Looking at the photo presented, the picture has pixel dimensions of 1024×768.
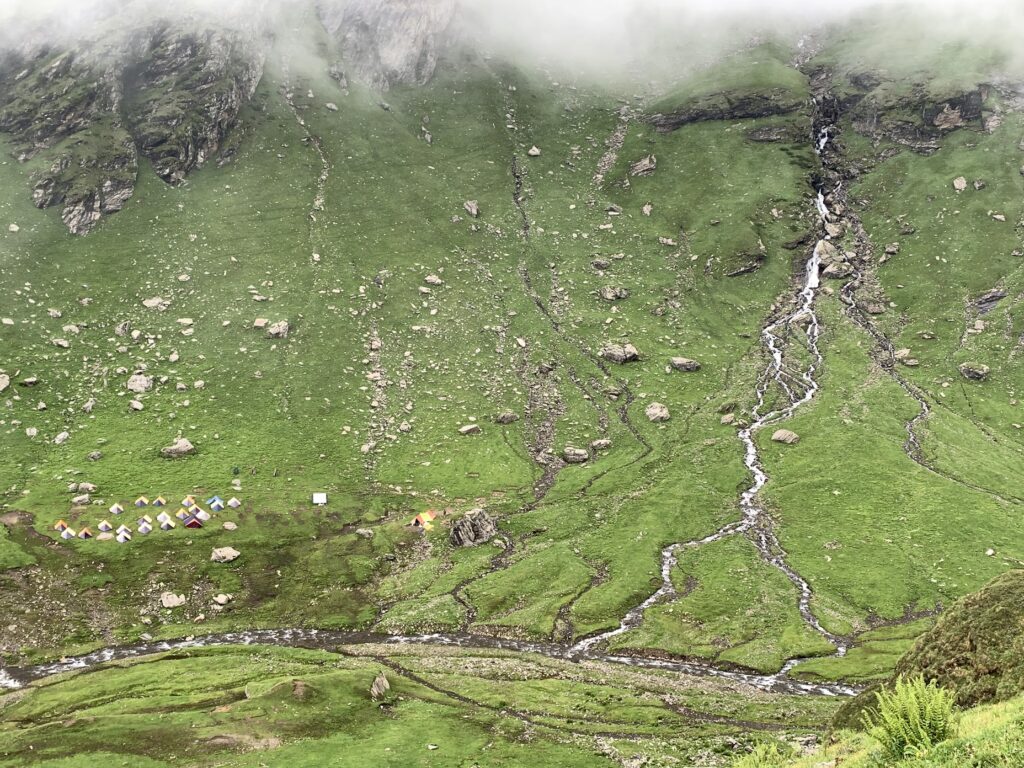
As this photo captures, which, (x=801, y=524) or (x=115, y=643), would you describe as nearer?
(x=115, y=643)

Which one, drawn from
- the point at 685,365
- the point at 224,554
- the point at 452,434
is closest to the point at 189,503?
the point at 224,554

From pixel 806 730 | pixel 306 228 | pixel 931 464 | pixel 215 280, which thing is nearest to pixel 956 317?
pixel 931 464

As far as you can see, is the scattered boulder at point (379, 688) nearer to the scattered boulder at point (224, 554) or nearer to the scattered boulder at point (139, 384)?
the scattered boulder at point (224, 554)

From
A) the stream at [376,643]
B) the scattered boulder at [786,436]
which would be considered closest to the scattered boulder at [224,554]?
the stream at [376,643]

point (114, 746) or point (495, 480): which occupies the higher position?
point (495, 480)

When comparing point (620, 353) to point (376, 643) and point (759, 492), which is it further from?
point (376, 643)

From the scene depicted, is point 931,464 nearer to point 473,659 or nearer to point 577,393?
point 577,393

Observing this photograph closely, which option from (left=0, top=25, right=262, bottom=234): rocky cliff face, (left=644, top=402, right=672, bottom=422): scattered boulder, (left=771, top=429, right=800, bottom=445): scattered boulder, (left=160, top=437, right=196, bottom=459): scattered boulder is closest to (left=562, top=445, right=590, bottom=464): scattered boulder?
(left=644, top=402, right=672, bottom=422): scattered boulder
